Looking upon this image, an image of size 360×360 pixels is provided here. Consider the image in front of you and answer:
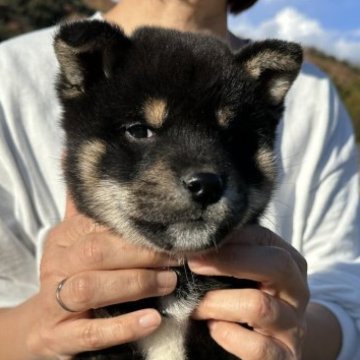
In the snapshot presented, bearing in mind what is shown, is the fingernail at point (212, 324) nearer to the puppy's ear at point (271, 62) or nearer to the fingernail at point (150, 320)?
the fingernail at point (150, 320)

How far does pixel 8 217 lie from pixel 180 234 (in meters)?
1.17

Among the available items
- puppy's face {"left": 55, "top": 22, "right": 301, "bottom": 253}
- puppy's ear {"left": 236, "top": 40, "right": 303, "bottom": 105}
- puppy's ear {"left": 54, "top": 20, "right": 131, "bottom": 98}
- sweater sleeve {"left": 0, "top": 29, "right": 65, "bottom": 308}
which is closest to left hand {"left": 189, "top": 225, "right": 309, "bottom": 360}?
puppy's face {"left": 55, "top": 22, "right": 301, "bottom": 253}

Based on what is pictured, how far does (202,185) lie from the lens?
2010 millimetres

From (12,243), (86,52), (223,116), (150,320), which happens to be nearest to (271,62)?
(223,116)

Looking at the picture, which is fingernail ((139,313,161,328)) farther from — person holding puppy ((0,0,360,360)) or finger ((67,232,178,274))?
finger ((67,232,178,274))

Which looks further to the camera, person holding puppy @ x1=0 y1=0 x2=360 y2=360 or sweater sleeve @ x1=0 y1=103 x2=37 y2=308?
sweater sleeve @ x1=0 y1=103 x2=37 y2=308

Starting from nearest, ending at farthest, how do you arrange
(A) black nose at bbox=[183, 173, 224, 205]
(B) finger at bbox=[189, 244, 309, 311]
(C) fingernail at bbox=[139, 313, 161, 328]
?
(A) black nose at bbox=[183, 173, 224, 205]
(C) fingernail at bbox=[139, 313, 161, 328]
(B) finger at bbox=[189, 244, 309, 311]

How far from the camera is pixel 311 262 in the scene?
3316 mm

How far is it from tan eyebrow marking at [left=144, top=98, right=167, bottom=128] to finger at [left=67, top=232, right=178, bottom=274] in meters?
0.43

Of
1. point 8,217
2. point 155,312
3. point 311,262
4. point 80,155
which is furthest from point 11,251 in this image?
point 311,262

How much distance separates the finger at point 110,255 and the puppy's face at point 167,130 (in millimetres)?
51

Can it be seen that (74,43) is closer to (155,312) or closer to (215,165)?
(215,165)

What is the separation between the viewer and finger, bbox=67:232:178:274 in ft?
7.27

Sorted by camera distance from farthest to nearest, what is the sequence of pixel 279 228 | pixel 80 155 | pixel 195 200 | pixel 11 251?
1. pixel 279 228
2. pixel 11 251
3. pixel 80 155
4. pixel 195 200
